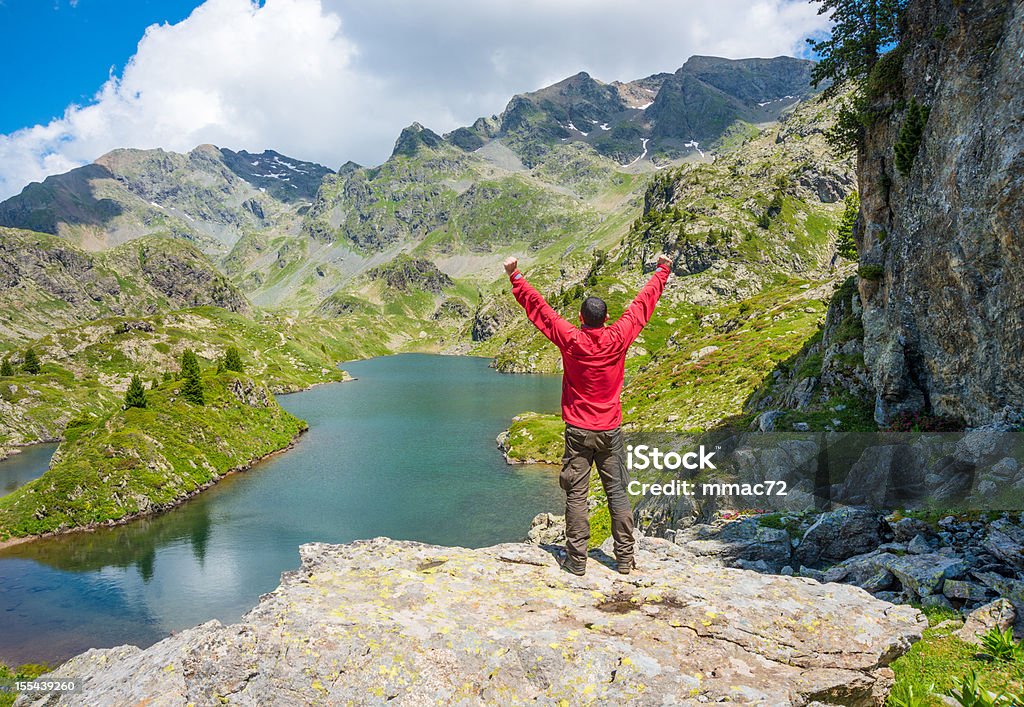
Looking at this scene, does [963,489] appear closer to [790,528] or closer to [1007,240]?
[790,528]

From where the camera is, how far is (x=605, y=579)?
1150 cm

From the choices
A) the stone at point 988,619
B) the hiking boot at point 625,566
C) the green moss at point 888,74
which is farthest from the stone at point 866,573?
the green moss at point 888,74

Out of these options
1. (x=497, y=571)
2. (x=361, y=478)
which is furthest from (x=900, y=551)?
(x=361, y=478)

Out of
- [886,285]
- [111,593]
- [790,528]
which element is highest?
[886,285]

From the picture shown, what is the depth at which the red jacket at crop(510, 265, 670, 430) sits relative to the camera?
11805 mm

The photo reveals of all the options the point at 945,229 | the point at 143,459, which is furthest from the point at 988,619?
the point at 143,459

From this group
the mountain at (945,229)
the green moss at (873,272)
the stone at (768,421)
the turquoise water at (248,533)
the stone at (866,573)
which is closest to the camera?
the stone at (866,573)

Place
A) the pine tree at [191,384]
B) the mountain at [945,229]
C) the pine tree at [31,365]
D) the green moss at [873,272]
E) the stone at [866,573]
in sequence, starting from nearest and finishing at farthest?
the stone at [866,573], the mountain at [945,229], the green moss at [873,272], the pine tree at [191,384], the pine tree at [31,365]

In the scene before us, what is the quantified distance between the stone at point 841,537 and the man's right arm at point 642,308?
35.8ft

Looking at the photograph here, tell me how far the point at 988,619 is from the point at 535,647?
9.24 metres

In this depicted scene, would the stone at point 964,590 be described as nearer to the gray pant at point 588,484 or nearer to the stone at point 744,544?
the stone at point 744,544

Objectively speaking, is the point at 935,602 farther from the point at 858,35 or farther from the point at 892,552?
the point at 858,35

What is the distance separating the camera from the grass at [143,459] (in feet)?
224

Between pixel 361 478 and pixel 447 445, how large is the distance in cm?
2227
